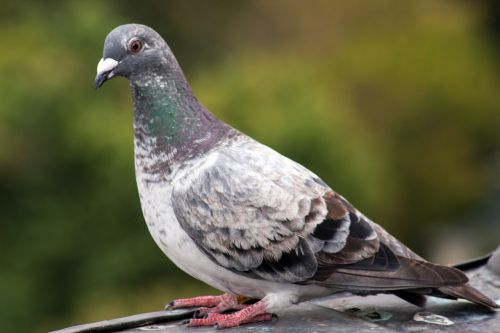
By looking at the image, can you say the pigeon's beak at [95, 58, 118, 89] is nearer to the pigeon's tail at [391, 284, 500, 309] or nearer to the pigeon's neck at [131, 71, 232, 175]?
the pigeon's neck at [131, 71, 232, 175]

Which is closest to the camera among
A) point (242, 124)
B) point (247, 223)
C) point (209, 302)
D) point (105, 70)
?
point (247, 223)

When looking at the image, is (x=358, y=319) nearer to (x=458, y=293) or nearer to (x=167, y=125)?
(x=458, y=293)

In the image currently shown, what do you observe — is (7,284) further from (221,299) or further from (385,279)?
(385,279)

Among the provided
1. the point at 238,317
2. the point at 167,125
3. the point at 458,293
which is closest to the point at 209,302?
the point at 238,317

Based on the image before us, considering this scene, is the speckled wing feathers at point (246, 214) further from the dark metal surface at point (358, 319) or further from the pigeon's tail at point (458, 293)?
the pigeon's tail at point (458, 293)

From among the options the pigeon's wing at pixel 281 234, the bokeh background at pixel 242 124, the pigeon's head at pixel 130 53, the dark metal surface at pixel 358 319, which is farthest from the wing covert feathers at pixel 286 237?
the bokeh background at pixel 242 124

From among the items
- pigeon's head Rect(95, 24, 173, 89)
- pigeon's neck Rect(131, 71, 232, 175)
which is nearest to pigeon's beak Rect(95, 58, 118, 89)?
pigeon's head Rect(95, 24, 173, 89)
